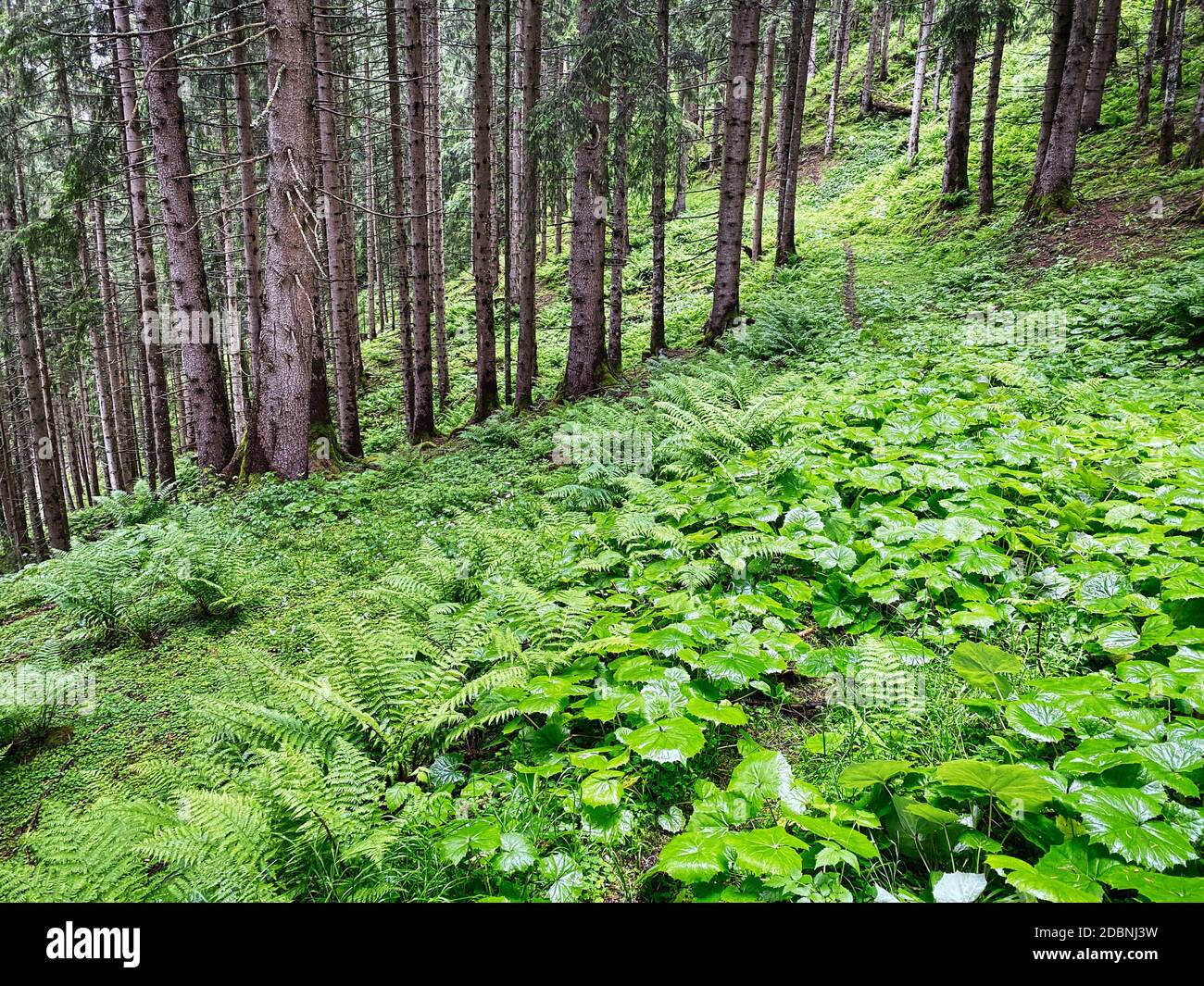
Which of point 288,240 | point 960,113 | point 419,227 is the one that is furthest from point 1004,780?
point 960,113

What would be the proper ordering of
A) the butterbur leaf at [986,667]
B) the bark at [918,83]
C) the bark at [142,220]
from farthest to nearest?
the bark at [918,83]
the bark at [142,220]
the butterbur leaf at [986,667]

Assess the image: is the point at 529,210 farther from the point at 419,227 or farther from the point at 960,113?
the point at 960,113

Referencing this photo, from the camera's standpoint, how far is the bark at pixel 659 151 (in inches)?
487

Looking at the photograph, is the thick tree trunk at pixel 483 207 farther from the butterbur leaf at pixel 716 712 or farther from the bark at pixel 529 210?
the butterbur leaf at pixel 716 712

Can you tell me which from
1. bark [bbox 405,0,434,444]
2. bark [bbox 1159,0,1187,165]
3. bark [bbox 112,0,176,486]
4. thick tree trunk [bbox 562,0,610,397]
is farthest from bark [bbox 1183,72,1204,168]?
bark [bbox 112,0,176,486]

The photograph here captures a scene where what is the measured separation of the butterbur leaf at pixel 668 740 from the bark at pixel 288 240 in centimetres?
751

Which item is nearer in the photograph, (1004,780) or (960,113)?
(1004,780)

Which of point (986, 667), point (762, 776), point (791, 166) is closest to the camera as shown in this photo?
point (762, 776)

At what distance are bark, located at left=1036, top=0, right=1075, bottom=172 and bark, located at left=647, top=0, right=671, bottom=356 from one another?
8.21 metres

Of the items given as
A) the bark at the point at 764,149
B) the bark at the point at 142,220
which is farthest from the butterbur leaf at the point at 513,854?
the bark at the point at 764,149

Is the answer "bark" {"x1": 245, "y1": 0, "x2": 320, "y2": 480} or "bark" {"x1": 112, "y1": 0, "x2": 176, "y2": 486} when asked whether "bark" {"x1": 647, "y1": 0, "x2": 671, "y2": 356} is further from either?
"bark" {"x1": 112, "y1": 0, "x2": 176, "y2": 486}

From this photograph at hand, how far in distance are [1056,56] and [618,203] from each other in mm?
10743

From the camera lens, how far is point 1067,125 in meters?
12.0
